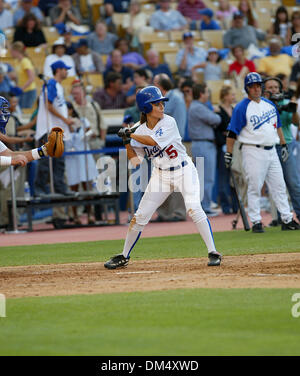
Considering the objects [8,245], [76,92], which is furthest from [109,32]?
[8,245]

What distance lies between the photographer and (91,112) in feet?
58.9

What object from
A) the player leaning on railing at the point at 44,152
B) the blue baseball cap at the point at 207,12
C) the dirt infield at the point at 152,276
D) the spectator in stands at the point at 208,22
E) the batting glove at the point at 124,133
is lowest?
the dirt infield at the point at 152,276

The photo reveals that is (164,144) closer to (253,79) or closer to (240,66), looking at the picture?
(253,79)

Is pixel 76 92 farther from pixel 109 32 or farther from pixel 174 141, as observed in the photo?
pixel 174 141

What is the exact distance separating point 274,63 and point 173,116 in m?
5.24

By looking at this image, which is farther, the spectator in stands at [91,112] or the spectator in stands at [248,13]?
the spectator in stands at [248,13]

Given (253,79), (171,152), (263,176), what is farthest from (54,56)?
(171,152)

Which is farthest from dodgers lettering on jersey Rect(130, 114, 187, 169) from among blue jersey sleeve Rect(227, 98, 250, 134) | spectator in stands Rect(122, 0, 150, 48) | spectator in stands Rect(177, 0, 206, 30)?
spectator in stands Rect(177, 0, 206, 30)

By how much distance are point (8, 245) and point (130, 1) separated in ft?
39.1

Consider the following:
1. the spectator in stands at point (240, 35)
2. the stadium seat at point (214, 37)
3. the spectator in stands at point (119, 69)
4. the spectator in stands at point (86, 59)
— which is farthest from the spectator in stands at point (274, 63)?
the spectator in stands at point (86, 59)

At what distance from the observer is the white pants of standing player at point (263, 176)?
13484 millimetres

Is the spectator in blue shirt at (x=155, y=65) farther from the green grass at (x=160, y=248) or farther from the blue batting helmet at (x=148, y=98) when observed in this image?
the blue batting helmet at (x=148, y=98)

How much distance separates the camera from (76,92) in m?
17.8

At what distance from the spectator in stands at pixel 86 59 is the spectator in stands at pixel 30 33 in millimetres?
1202
